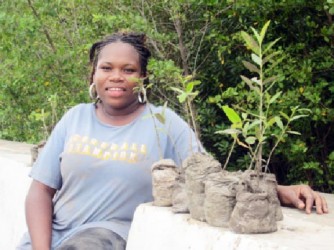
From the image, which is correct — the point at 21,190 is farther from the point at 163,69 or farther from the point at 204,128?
the point at 204,128

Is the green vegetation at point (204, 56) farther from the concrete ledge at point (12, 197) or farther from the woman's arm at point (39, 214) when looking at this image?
the woman's arm at point (39, 214)

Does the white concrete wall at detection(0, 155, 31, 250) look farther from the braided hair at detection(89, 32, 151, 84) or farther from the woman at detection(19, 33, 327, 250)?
the braided hair at detection(89, 32, 151, 84)

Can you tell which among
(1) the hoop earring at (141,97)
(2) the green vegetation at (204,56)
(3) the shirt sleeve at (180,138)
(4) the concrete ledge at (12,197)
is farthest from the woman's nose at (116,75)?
(4) the concrete ledge at (12,197)

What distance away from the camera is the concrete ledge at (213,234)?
93.7 inches

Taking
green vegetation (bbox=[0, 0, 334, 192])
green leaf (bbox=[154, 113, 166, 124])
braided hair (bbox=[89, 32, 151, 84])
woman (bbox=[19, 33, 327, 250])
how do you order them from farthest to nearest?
1. green vegetation (bbox=[0, 0, 334, 192])
2. braided hair (bbox=[89, 32, 151, 84])
3. woman (bbox=[19, 33, 327, 250])
4. green leaf (bbox=[154, 113, 166, 124])

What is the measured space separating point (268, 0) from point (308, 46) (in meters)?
0.50

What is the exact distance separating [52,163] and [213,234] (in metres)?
1.11

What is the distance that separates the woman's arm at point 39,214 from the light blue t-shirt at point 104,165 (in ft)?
0.13

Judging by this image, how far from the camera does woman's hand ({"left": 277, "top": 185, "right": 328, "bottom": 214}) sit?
293 centimetres

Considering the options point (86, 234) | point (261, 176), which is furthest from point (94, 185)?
point (261, 176)

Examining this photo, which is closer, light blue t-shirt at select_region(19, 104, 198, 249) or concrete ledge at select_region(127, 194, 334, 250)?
concrete ledge at select_region(127, 194, 334, 250)

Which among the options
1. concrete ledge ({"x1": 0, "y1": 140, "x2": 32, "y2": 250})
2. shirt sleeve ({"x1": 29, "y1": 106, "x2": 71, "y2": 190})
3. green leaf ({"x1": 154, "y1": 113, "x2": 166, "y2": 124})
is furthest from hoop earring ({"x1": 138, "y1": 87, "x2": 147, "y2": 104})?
concrete ledge ({"x1": 0, "y1": 140, "x2": 32, "y2": 250})

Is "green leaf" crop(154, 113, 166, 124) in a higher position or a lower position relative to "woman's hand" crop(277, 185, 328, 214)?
higher

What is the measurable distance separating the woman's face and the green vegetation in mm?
1141
